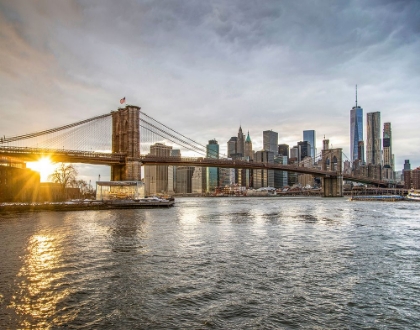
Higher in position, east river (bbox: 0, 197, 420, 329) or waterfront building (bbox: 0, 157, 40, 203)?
waterfront building (bbox: 0, 157, 40, 203)

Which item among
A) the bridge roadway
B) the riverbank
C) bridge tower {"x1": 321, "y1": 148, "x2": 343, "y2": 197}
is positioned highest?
the bridge roadway

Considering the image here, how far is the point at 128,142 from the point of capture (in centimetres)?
8256

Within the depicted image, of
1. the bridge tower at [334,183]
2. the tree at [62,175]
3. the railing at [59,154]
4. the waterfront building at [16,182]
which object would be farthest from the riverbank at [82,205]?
the bridge tower at [334,183]

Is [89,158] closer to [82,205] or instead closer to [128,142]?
[128,142]

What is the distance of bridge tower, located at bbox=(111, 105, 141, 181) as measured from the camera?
3152 inches

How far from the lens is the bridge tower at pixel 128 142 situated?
80062 mm

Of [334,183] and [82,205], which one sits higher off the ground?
[334,183]

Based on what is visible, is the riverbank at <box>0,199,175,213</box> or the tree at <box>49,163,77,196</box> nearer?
the riverbank at <box>0,199,175,213</box>

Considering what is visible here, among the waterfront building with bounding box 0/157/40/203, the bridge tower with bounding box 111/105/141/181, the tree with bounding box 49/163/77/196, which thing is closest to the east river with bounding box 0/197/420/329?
the bridge tower with bounding box 111/105/141/181

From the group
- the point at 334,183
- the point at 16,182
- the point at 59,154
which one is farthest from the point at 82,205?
the point at 334,183

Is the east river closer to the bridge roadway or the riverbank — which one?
the riverbank

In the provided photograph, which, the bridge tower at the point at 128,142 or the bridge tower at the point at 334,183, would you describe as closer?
the bridge tower at the point at 128,142

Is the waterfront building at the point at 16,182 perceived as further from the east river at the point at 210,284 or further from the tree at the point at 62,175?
the east river at the point at 210,284

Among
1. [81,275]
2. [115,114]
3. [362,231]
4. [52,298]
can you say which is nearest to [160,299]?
[52,298]
